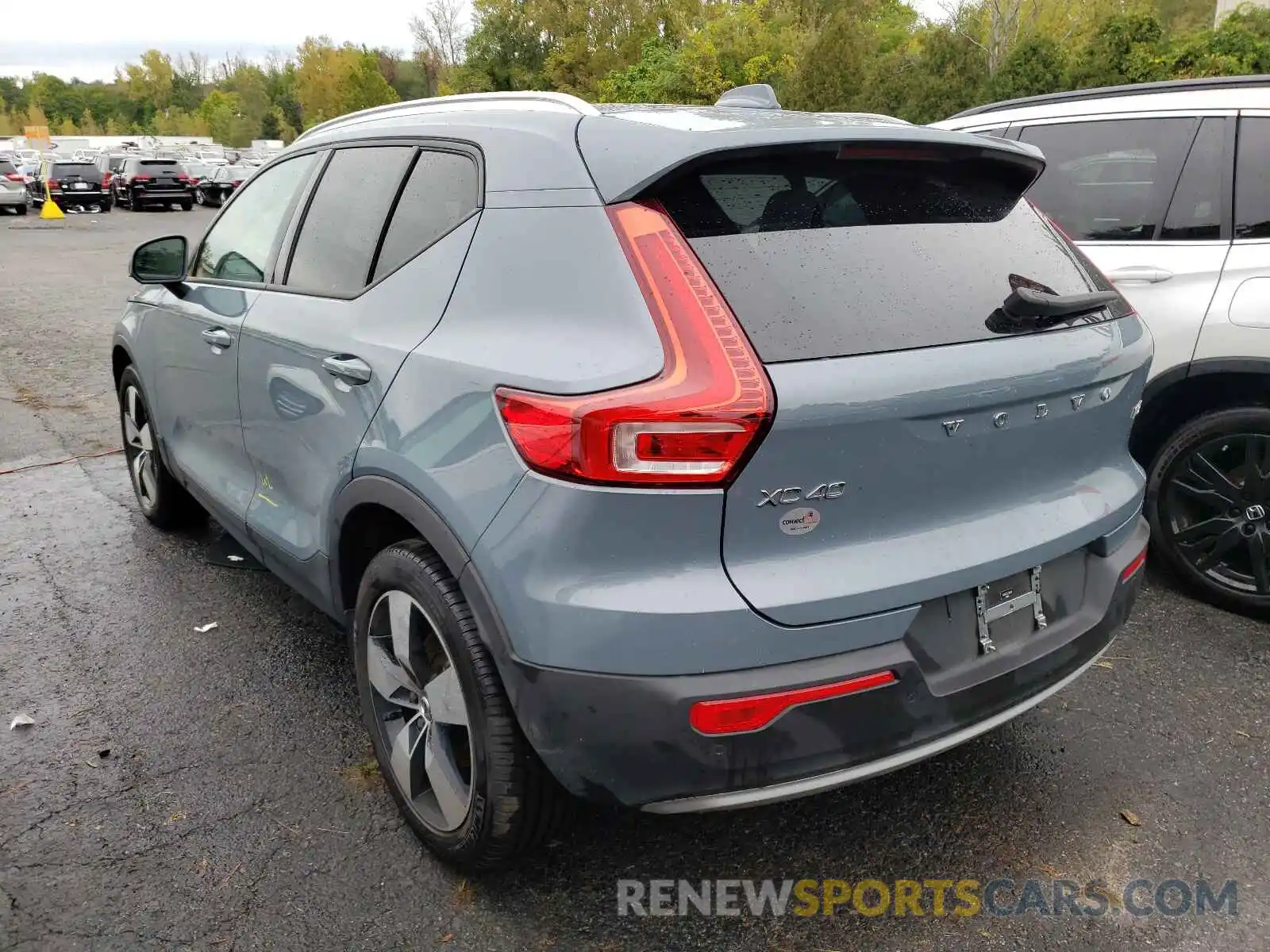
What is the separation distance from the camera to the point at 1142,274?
12.8ft

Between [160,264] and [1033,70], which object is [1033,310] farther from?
[1033,70]

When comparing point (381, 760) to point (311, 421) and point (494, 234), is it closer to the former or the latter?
point (311, 421)

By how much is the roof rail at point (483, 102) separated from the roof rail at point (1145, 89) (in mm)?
2635

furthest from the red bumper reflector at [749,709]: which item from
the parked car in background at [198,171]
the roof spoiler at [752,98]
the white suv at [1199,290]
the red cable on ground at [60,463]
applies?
the parked car in background at [198,171]

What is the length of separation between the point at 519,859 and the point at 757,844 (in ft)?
2.07

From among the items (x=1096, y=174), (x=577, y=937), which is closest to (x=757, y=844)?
(x=577, y=937)

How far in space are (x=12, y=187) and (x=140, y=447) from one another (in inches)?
1291

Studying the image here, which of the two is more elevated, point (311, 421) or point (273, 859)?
point (311, 421)

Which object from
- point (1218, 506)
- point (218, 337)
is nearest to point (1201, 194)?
point (1218, 506)

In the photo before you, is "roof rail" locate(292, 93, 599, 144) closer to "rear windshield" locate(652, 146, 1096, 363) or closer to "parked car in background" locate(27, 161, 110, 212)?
"rear windshield" locate(652, 146, 1096, 363)

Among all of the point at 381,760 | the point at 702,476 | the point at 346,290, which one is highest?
the point at 346,290

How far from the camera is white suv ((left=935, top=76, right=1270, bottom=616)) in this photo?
3.71 metres

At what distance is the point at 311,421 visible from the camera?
2797 millimetres

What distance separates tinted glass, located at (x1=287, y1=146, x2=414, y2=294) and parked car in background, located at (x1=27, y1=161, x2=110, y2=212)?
118ft
